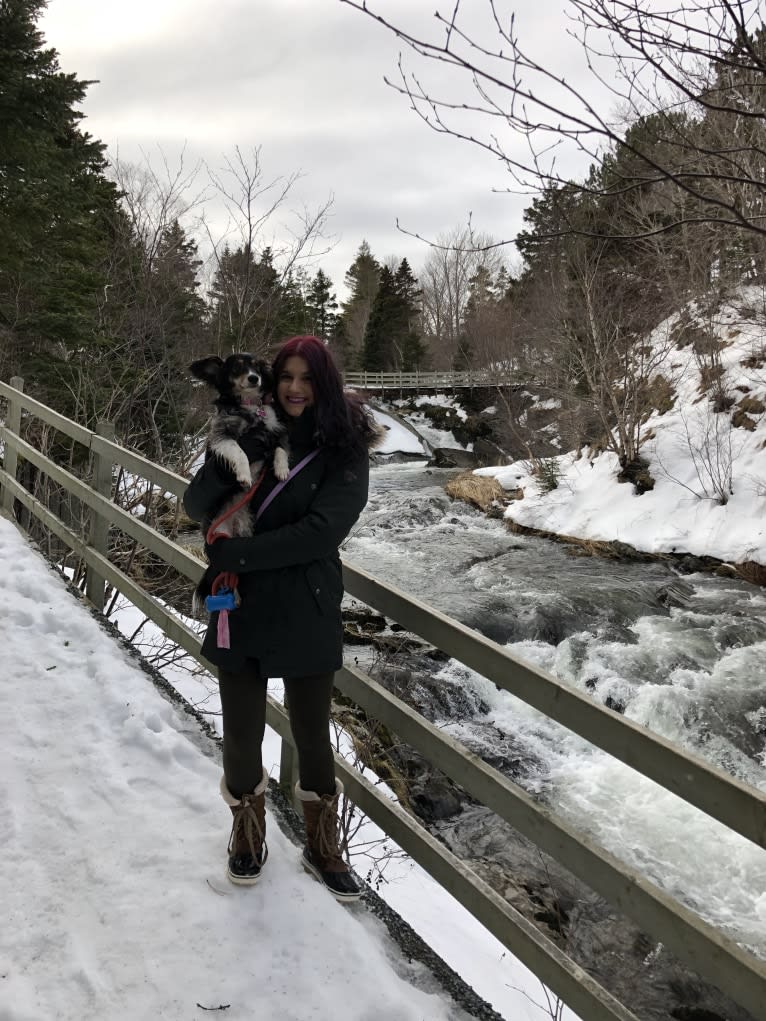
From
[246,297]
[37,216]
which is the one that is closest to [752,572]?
[246,297]

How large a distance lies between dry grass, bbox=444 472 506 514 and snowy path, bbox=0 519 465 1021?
15.7 metres

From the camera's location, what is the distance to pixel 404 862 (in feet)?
14.2

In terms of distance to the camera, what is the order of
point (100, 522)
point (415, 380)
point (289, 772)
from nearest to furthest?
point (289, 772) < point (100, 522) < point (415, 380)

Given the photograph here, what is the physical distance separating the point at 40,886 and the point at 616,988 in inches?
138

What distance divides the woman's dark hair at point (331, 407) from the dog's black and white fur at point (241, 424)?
0.12m

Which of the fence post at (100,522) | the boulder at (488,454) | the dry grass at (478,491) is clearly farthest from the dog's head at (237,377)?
the boulder at (488,454)

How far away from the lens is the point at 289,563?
207 cm

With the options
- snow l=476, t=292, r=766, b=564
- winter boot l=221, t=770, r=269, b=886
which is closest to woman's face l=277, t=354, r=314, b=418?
winter boot l=221, t=770, r=269, b=886

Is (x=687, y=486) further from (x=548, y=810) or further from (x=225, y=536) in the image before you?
(x=225, y=536)

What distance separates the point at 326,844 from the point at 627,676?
20.8 ft

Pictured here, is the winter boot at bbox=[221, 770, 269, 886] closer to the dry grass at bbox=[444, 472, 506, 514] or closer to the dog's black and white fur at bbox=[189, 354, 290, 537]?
the dog's black and white fur at bbox=[189, 354, 290, 537]

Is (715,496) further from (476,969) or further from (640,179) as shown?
(640,179)

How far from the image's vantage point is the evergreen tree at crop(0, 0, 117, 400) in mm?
10797

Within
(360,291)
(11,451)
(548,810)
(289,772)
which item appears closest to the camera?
(548,810)
